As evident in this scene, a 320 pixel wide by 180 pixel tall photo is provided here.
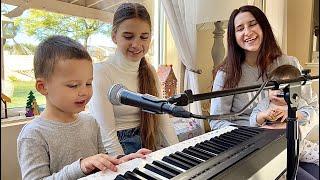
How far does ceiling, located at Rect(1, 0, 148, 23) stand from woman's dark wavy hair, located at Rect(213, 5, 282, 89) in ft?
2.17

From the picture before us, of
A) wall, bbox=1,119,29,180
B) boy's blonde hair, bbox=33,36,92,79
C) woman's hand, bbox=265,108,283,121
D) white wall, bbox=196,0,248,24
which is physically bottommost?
wall, bbox=1,119,29,180

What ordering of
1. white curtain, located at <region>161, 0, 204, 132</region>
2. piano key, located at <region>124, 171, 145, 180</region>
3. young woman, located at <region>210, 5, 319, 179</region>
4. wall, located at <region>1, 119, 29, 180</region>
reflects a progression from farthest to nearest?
white curtain, located at <region>161, 0, 204, 132</region>, young woman, located at <region>210, 5, 319, 179</region>, wall, located at <region>1, 119, 29, 180</region>, piano key, located at <region>124, 171, 145, 180</region>

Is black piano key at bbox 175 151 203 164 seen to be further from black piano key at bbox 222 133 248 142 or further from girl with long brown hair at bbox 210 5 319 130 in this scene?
girl with long brown hair at bbox 210 5 319 130

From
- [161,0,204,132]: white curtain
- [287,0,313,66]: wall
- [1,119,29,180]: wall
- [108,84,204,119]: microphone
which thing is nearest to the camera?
[108,84,204,119]: microphone

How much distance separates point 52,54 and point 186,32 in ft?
3.98

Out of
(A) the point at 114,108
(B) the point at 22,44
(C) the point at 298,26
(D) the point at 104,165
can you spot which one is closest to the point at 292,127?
(D) the point at 104,165

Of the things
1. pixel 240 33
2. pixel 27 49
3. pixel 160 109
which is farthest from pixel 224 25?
A: pixel 160 109

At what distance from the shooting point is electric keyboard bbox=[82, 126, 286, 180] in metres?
0.63

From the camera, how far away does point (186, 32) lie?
6.23 feet

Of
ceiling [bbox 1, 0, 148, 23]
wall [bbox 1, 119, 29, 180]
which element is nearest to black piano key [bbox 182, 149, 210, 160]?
wall [bbox 1, 119, 29, 180]

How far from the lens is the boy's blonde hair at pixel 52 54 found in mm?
794

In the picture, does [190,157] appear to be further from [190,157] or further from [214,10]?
[214,10]

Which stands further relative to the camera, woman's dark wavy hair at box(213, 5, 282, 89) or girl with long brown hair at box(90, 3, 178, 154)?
woman's dark wavy hair at box(213, 5, 282, 89)

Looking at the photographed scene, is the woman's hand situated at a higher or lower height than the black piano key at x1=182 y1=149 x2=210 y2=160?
higher
